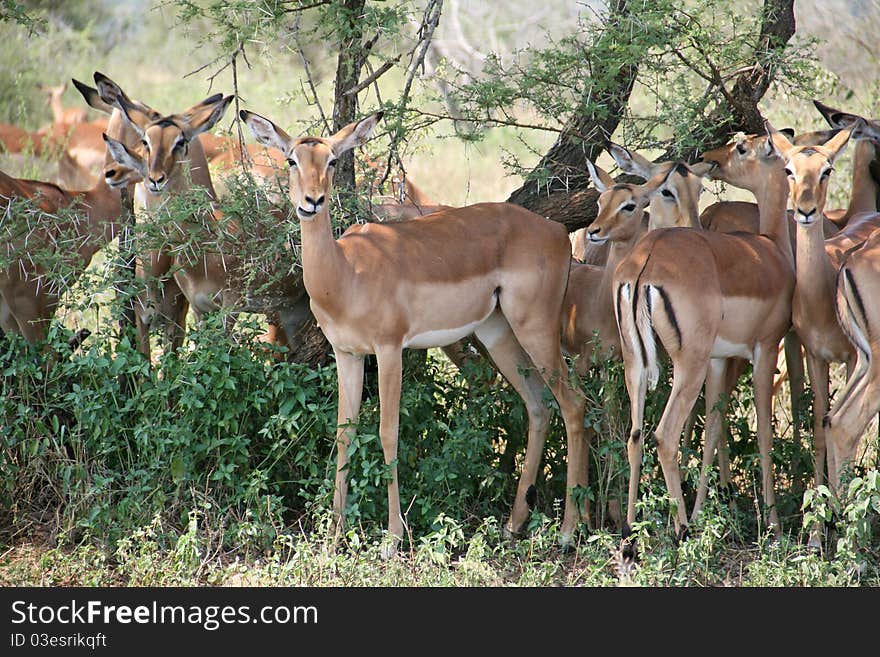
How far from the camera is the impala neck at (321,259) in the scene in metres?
5.10

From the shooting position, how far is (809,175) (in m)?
5.11

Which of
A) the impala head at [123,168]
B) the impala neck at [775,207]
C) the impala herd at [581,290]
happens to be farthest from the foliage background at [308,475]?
the impala head at [123,168]

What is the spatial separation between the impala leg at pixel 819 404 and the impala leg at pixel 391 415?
6.00ft

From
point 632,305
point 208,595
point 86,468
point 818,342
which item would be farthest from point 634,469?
point 86,468

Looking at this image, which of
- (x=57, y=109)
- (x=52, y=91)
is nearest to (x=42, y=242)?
(x=57, y=109)

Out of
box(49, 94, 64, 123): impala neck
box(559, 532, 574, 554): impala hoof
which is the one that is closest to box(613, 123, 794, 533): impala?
box(559, 532, 574, 554): impala hoof

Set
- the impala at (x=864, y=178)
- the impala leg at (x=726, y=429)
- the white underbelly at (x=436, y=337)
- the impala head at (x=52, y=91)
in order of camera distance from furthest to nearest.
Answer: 1. the impala head at (x=52, y=91)
2. the impala at (x=864, y=178)
3. the impala leg at (x=726, y=429)
4. the white underbelly at (x=436, y=337)

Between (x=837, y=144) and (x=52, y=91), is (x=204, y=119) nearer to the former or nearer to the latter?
(x=837, y=144)

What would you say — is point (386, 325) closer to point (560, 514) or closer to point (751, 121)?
point (560, 514)

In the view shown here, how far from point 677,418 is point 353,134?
180 cm

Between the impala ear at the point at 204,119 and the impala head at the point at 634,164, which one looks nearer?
the impala head at the point at 634,164

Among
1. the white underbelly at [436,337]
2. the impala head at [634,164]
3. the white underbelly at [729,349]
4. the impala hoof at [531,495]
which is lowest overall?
the impala hoof at [531,495]

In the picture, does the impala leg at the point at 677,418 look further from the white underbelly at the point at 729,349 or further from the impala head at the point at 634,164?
the impala head at the point at 634,164

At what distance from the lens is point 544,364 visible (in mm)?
5602
